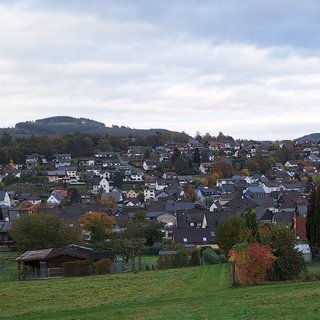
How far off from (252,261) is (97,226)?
118ft

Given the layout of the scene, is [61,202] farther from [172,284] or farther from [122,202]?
[172,284]

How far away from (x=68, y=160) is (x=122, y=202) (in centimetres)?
5042

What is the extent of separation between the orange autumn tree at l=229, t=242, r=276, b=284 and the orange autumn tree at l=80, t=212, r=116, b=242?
113ft

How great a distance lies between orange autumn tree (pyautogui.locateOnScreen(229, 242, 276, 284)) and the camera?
74.3 feet

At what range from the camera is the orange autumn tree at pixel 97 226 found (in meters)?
56.4

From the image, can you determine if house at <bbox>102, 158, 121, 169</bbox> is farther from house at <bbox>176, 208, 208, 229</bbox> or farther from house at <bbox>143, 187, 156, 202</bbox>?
house at <bbox>176, 208, 208, 229</bbox>

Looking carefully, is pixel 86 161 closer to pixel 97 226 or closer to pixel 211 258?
pixel 97 226

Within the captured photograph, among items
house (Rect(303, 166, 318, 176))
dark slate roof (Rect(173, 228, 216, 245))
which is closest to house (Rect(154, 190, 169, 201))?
house (Rect(303, 166, 318, 176))

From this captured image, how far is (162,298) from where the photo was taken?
20453 millimetres

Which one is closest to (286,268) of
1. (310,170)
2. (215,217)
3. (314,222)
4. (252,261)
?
(252,261)

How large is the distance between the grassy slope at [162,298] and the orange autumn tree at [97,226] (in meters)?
25.3

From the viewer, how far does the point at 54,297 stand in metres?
22.7

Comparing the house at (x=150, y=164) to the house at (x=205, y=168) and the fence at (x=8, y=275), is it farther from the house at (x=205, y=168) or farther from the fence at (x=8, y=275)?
the fence at (x=8, y=275)

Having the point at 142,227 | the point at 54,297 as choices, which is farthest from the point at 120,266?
the point at 142,227
